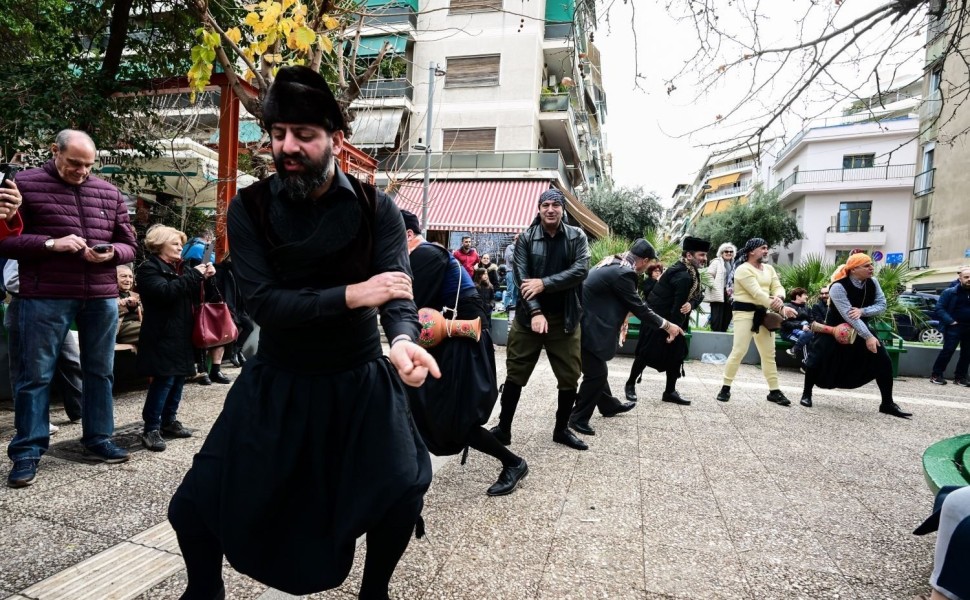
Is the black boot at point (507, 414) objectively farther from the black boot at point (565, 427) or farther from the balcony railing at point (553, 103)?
the balcony railing at point (553, 103)

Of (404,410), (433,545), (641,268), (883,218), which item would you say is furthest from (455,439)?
(883,218)

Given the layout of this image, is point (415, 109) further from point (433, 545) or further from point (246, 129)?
point (433, 545)

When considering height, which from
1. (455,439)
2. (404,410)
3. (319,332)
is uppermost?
(319,332)

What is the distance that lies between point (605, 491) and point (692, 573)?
1063 mm

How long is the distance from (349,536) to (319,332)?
24.8 inches

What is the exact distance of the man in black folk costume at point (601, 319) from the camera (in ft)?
16.2

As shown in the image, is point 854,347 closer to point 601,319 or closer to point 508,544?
point 601,319

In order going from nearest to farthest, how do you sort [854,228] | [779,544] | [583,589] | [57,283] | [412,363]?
[412,363], [583,589], [779,544], [57,283], [854,228]

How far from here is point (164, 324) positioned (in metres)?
4.25

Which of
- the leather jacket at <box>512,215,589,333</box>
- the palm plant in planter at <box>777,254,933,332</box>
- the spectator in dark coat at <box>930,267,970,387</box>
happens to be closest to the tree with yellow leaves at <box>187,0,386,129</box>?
the leather jacket at <box>512,215,589,333</box>

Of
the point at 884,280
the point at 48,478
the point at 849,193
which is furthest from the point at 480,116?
the point at 849,193

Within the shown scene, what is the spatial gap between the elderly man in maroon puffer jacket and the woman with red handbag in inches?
16.6

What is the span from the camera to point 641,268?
217 inches

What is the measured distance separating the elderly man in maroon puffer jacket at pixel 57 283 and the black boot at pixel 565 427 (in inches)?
133
